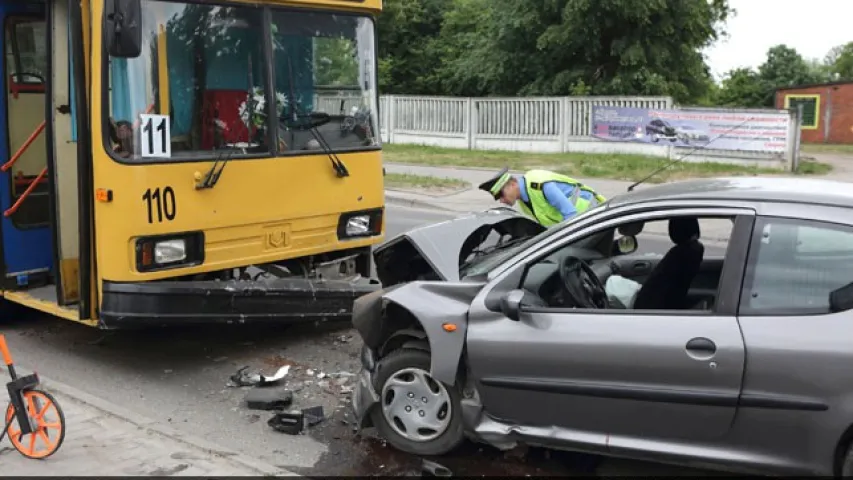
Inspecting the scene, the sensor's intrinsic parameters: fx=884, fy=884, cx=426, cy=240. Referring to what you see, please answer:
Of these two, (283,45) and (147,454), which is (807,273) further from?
(283,45)

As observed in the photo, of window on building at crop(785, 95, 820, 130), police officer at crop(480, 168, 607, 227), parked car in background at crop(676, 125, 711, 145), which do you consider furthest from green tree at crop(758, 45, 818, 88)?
police officer at crop(480, 168, 607, 227)

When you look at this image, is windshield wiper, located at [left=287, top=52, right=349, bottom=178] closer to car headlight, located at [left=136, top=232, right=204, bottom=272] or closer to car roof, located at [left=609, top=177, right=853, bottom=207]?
car headlight, located at [left=136, top=232, right=204, bottom=272]

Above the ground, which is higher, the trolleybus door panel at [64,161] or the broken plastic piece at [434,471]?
the trolleybus door panel at [64,161]

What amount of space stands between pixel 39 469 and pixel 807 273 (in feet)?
12.2

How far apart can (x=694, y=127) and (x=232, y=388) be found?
55.5 ft

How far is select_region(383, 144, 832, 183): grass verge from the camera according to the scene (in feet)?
62.3

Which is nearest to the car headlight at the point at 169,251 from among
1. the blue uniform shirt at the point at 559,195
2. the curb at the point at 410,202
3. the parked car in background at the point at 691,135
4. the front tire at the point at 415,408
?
the front tire at the point at 415,408

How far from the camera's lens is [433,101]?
27.4m

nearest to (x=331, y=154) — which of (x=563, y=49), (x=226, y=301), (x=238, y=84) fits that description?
(x=238, y=84)

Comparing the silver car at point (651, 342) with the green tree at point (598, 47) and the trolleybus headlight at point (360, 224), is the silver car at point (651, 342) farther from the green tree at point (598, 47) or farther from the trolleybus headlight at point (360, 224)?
the green tree at point (598, 47)

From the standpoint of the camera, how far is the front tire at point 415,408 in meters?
4.59

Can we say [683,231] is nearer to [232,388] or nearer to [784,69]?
[232,388]

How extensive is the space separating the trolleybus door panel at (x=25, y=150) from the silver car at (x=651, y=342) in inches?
129

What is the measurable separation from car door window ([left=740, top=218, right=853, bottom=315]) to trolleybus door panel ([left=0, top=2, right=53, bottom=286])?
5063mm
